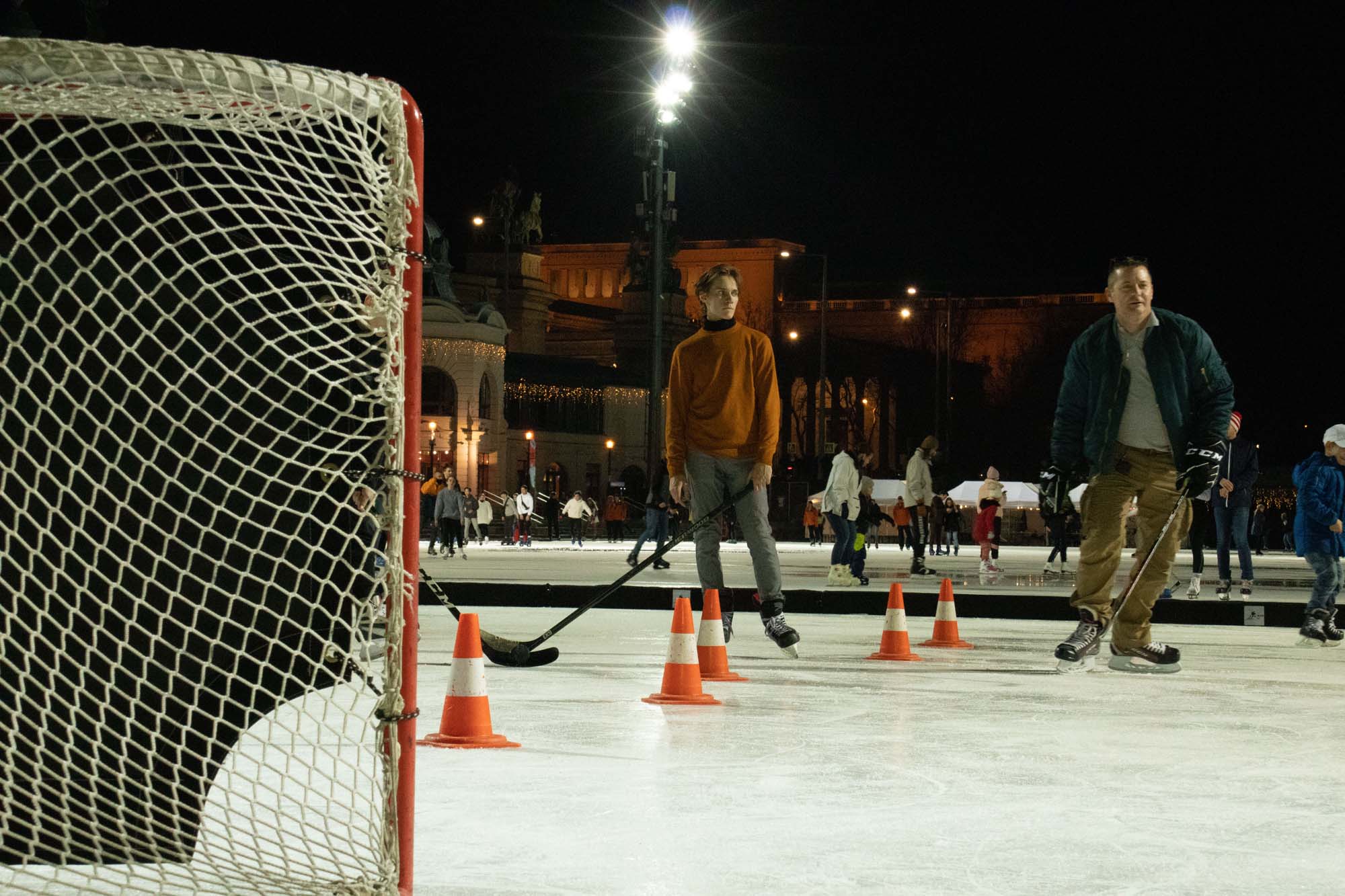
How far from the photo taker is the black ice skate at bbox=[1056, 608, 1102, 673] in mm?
8594

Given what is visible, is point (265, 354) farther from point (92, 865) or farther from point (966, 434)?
point (966, 434)

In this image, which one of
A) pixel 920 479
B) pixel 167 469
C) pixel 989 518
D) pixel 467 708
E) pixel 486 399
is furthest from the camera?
pixel 486 399

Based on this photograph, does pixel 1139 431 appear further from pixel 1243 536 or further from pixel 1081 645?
pixel 1243 536

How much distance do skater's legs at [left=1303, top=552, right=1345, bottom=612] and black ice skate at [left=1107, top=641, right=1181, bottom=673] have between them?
255cm

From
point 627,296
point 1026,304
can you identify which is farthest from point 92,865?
point 1026,304

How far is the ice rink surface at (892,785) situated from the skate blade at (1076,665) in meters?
0.09

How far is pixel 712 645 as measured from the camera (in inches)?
324

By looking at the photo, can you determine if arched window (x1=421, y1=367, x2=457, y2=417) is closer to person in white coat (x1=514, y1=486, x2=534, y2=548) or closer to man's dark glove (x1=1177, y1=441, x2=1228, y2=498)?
person in white coat (x1=514, y1=486, x2=534, y2=548)

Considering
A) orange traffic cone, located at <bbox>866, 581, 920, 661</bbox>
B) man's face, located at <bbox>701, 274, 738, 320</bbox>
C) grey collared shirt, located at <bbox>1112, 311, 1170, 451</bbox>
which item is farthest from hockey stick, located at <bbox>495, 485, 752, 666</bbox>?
grey collared shirt, located at <bbox>1112, 311, 1170, 451</bbox>

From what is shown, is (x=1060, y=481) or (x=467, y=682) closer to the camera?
(x=467, y=682)

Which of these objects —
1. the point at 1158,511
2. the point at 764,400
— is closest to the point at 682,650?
the point at 764,400

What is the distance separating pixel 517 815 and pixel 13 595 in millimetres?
1420

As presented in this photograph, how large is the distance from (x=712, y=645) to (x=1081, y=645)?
186 centimetres

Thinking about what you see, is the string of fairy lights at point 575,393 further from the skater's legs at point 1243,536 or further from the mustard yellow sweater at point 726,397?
the mustard yellow sweater at point 726,397
